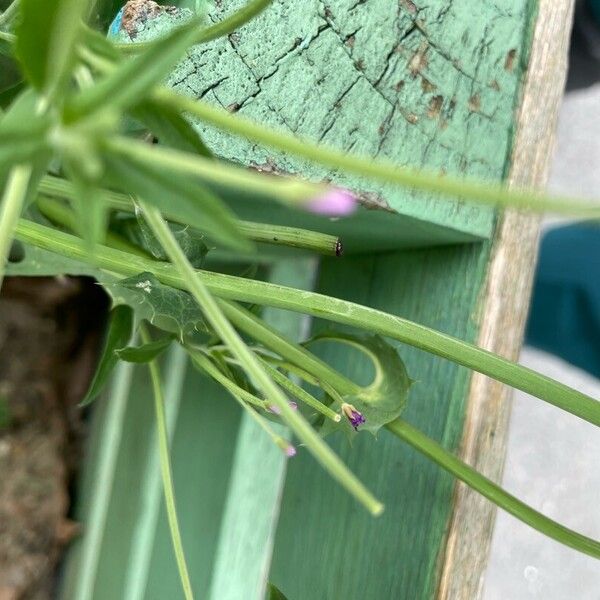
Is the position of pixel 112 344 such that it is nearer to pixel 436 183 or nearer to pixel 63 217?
pixel 63 217

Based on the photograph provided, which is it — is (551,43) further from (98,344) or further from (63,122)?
(98,344)

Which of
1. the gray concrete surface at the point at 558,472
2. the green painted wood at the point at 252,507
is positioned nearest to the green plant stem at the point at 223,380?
the green painted wood at the point at 252,507

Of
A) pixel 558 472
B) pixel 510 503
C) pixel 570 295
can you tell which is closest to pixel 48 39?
pixel 510 503

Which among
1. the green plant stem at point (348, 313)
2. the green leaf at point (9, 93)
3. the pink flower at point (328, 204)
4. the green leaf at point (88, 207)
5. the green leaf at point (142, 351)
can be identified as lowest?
the green leaf at point (142, 351)

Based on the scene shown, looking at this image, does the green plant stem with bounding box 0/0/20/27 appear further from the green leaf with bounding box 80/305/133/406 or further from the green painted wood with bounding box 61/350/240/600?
the green painted wood with bounding box 61/350/240/600

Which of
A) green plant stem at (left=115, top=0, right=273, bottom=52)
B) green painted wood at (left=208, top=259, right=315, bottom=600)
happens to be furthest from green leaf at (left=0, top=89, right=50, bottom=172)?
green painted wood at (left=208, top=259, right=315, bottom=600)

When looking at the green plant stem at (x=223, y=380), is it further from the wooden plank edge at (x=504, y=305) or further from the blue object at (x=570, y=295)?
the blue object at (x=570, y=295)
